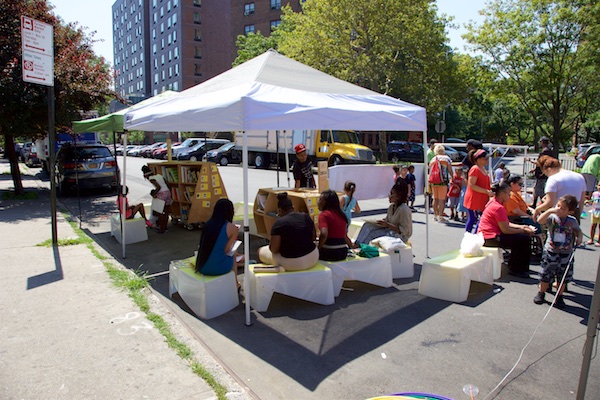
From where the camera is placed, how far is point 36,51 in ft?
22.8

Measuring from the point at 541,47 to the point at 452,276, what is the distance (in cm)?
2047

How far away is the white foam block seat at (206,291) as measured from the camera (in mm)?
4711

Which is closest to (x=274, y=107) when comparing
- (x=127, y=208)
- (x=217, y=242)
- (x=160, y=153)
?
(x=217, y=242)

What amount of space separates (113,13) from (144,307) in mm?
107996

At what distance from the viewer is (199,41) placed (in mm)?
66500

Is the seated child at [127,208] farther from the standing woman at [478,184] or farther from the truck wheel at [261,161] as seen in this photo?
the truck wheel at [261,161]

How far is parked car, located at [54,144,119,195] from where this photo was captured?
13.9 meters

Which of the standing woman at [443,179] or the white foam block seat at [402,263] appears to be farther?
the standing woman at [443,179]

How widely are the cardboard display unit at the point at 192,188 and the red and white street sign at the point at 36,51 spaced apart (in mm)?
2789

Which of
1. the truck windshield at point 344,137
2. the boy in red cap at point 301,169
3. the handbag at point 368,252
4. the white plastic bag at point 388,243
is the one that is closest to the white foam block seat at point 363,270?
the handbag at point 368,252

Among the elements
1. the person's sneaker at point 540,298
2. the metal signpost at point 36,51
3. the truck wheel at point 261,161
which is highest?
the metal signpost at point 36,51

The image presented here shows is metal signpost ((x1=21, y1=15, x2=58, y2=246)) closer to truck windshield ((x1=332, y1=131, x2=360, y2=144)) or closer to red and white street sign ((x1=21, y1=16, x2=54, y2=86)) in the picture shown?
red and white street sign ((x1=21, y1=16, x2=54, y2=86))

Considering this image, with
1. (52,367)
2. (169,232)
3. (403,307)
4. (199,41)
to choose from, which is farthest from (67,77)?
(199,41)

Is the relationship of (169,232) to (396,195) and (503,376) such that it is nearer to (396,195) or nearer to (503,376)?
(396,195)
